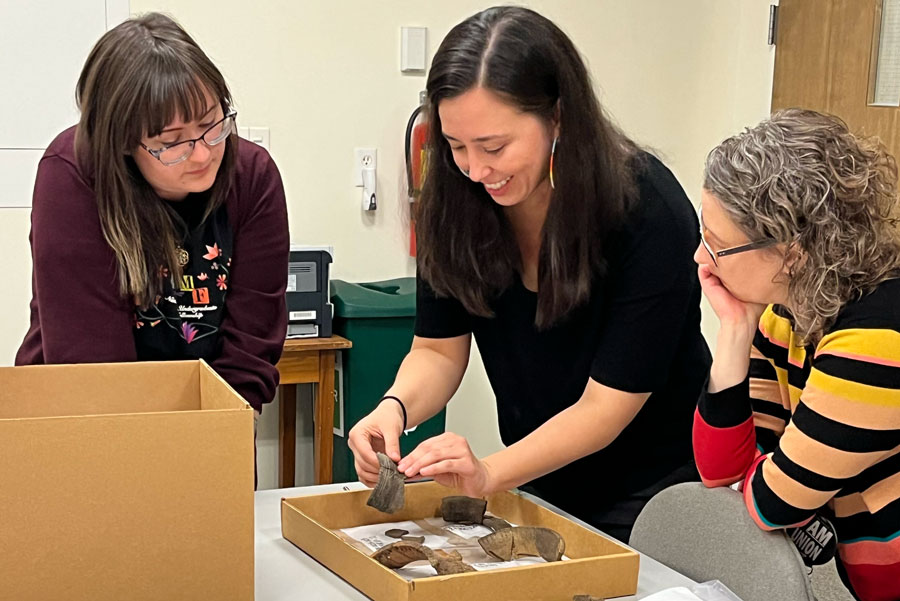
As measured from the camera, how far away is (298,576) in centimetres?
139

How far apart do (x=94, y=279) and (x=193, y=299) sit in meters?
0.16

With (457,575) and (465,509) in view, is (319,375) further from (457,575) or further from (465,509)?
(457,575)

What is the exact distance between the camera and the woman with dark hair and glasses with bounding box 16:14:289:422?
5.36 feet

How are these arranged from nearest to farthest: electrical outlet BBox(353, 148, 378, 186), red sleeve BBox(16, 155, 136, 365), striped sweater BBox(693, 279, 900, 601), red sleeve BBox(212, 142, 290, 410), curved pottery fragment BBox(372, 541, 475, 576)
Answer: striped sweater BBox(693, 279, 900, 601) → curved pottery fragment BBox(372, 541, 475, 576) → red sleeve BBox(16, 155, 136, 365) → red sleeve BBox(212, 142, 290, 410) → electrical outlet BBox(353, 148, 378, 186)

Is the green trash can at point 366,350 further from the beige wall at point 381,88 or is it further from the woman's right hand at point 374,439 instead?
the woman's right hand at point 374,439

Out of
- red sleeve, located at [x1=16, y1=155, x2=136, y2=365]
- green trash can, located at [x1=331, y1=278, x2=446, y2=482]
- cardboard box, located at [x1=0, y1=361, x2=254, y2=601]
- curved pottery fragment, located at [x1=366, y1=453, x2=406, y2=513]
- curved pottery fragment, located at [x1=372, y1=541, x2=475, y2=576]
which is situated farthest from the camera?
green trash can, located at [x1=331, y1=278, x2=446, y2=482]

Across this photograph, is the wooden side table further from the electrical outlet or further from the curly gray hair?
the curly gray hair

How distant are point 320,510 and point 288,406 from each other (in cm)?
200

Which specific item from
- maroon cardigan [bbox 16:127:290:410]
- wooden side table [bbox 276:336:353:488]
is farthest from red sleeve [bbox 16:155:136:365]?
wooden side table [bbox 276:336:353:488]

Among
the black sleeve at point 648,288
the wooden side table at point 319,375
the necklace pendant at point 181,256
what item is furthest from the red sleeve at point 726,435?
the wooden side table at point 319,375

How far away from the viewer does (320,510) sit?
1541 millimetres

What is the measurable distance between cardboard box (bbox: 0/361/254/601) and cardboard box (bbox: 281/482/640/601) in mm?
171

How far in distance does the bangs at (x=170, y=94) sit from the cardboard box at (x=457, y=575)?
621 millimetres

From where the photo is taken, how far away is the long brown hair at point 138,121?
1.61 m
